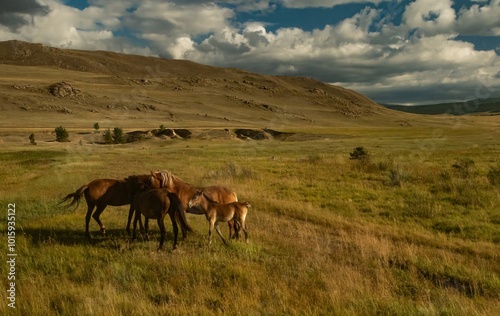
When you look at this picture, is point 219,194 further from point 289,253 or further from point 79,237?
point 79,237

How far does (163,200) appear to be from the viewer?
340 inches

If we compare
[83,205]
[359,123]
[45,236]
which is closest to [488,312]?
[45,236]

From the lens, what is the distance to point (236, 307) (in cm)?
577

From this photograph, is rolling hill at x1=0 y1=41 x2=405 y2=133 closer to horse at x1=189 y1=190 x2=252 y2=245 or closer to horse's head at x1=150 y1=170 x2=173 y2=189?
horse's head at x1=150 y1=170 x2=173 y2=189

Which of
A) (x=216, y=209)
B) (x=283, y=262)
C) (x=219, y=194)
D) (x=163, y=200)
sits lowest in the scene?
(x=283, y=262)

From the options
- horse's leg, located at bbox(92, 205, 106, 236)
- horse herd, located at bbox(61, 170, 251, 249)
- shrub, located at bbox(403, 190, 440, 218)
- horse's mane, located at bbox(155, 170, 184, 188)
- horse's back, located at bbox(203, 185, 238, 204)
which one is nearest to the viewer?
horse herd, located at bbox(61, 170, 251, 249)

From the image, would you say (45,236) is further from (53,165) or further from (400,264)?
(53,165)

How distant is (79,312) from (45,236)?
479 centimetres

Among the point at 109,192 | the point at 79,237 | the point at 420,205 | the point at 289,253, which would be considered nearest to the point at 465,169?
the point at 420,205

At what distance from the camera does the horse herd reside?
28.6ft

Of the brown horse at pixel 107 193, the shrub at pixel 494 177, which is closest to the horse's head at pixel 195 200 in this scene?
the brown horse at pixel 107 193

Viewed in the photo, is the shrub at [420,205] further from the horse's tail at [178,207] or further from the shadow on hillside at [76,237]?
the horse's tail at [178,207]

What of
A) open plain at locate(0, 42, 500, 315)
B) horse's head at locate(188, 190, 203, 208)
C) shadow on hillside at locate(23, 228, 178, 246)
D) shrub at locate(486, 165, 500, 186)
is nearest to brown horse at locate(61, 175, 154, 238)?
shadow on hillside at locate(23, 228, 178, 246)

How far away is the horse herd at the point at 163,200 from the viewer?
872cm
